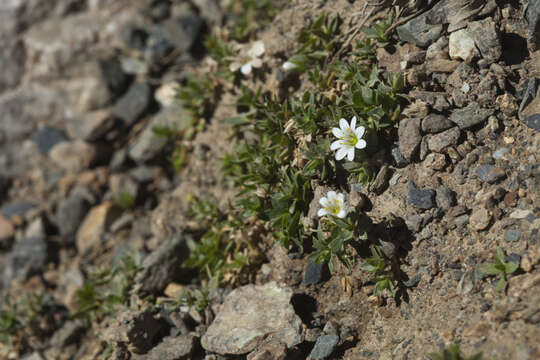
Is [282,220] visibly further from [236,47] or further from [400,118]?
[236,47]

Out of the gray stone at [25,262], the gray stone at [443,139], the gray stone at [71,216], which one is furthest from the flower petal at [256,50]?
the gray stone at [25,262]

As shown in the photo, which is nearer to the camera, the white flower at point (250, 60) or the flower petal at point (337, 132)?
the flower petal at point (337, 132)

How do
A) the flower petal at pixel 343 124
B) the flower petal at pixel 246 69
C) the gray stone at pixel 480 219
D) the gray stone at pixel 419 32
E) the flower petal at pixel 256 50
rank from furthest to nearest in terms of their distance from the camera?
1. the flower petal at pixel 256 50
2. the flower petal at pixel 246 69
3. the gray stone at pixel 419 32
4. the flower petal at pixel 343 124
5. the gray stone at pixel 480 219

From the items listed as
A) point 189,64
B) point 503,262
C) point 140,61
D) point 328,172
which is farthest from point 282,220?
point 140,61

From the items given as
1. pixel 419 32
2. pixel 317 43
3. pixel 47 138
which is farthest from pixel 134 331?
pixel 47 138

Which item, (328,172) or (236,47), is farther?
(236,47)

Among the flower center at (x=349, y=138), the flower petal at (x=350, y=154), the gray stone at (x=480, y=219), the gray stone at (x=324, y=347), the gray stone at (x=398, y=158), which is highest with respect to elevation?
the flower center at (x=349, y=138)

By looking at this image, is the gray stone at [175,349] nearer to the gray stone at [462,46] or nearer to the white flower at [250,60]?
the white flower at [250,60]
